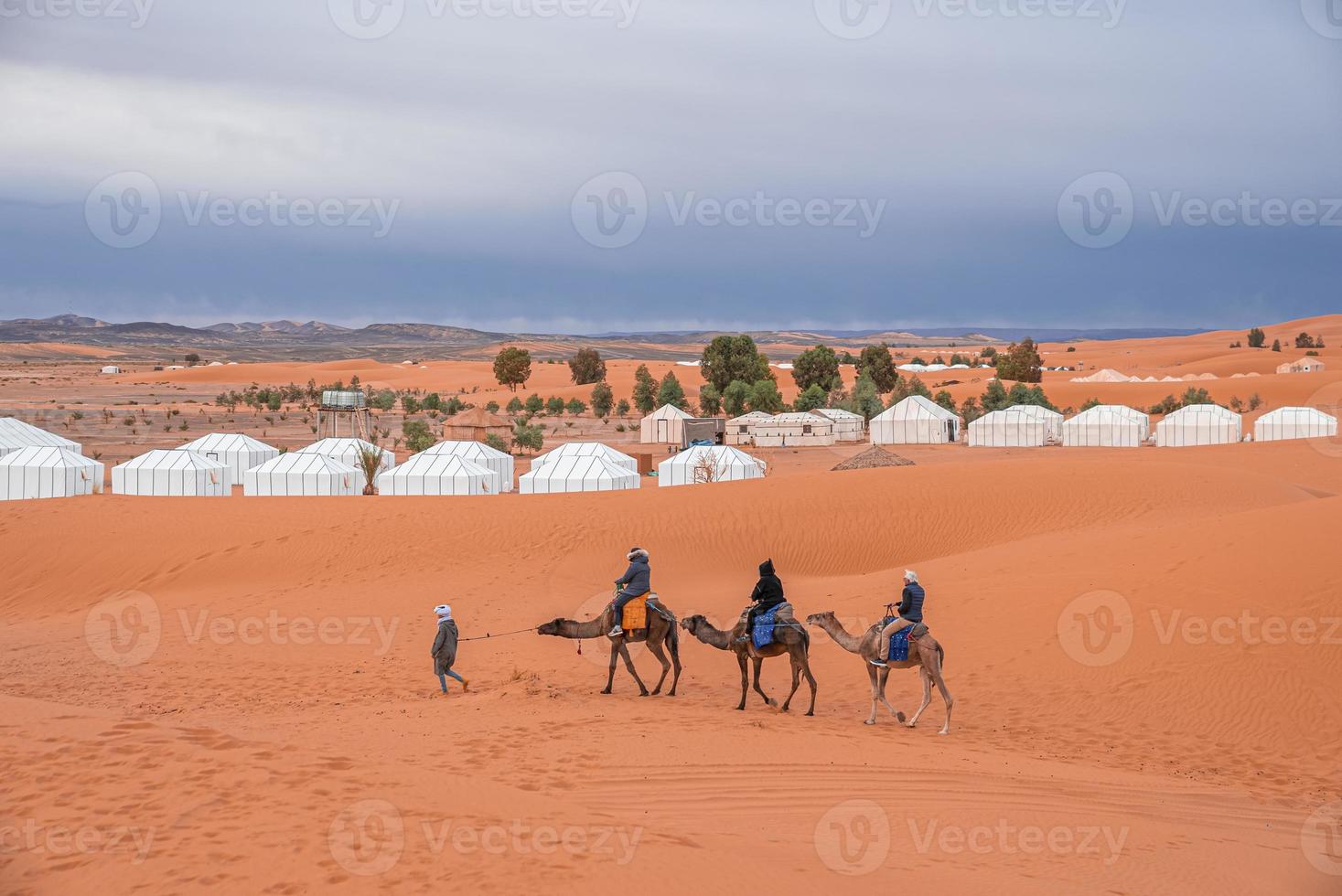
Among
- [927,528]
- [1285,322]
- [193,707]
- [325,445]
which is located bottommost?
[193,707]

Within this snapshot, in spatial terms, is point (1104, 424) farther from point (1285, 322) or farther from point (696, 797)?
point (1285, 322)

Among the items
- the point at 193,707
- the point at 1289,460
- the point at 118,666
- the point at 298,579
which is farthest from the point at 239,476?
the point at 1289,460

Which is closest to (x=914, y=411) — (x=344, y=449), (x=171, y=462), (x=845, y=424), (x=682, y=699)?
(x=845, y=424)

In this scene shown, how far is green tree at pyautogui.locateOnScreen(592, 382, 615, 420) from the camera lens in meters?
94.2

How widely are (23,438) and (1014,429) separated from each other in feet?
166

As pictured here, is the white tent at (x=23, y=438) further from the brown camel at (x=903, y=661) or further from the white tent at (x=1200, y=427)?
the white tent at (x=1200, y=427)

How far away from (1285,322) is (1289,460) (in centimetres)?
15444

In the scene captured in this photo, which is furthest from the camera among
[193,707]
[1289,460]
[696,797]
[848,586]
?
[1289,460]

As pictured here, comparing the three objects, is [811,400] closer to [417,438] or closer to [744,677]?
[417,438]

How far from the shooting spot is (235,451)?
47781 mm

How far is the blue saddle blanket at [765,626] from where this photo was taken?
1327cm

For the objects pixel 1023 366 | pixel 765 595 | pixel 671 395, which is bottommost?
pixel 765 595

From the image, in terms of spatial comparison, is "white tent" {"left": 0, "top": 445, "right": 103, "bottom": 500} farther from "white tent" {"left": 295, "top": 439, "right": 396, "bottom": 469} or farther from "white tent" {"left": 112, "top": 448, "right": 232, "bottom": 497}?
Answer: "white tent" {"left": 295, "top": 439, "right": 396, "bottom": 469}

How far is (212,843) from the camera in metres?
6.99
